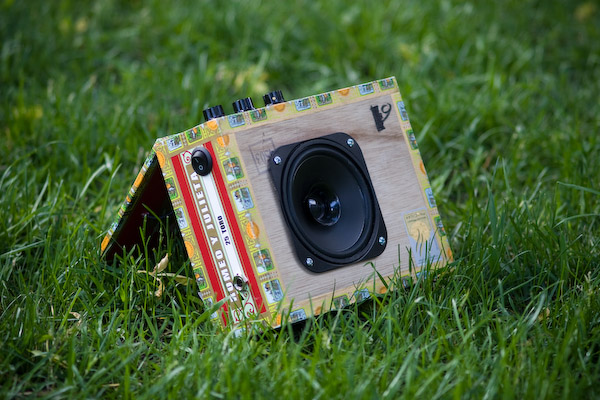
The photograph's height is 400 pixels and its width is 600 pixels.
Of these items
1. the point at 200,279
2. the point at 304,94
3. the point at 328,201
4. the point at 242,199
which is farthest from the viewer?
the point at 304,94

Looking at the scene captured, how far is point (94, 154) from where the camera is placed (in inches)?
127

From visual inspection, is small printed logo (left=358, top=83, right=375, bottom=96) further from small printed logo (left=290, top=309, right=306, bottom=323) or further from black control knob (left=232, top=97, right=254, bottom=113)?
small printed logo (left=290, top=309, right=306, bottom=323)

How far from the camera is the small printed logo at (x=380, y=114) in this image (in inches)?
88.0

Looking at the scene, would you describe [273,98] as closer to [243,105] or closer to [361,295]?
[243,105]

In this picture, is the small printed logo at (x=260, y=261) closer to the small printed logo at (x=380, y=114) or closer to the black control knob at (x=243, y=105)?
the black control knob at (x=243, y=105)

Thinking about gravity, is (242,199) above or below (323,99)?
below

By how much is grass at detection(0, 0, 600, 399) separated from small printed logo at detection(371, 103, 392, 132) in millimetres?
557

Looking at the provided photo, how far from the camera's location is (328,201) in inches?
86.6

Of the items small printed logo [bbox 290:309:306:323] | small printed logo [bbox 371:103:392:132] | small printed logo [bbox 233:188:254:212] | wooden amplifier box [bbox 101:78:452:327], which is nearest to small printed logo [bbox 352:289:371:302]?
wooden amplifier box [bbox 101:78:452:327]

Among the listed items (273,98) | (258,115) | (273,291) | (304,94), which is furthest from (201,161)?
(304,94)

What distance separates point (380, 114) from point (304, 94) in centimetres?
167

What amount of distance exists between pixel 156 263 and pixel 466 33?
2.95 m

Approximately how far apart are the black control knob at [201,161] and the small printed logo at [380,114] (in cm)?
61

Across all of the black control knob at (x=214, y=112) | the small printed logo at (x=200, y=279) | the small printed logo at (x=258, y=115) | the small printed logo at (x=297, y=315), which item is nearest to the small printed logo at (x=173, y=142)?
the black control knob at (x=214, y=112)
